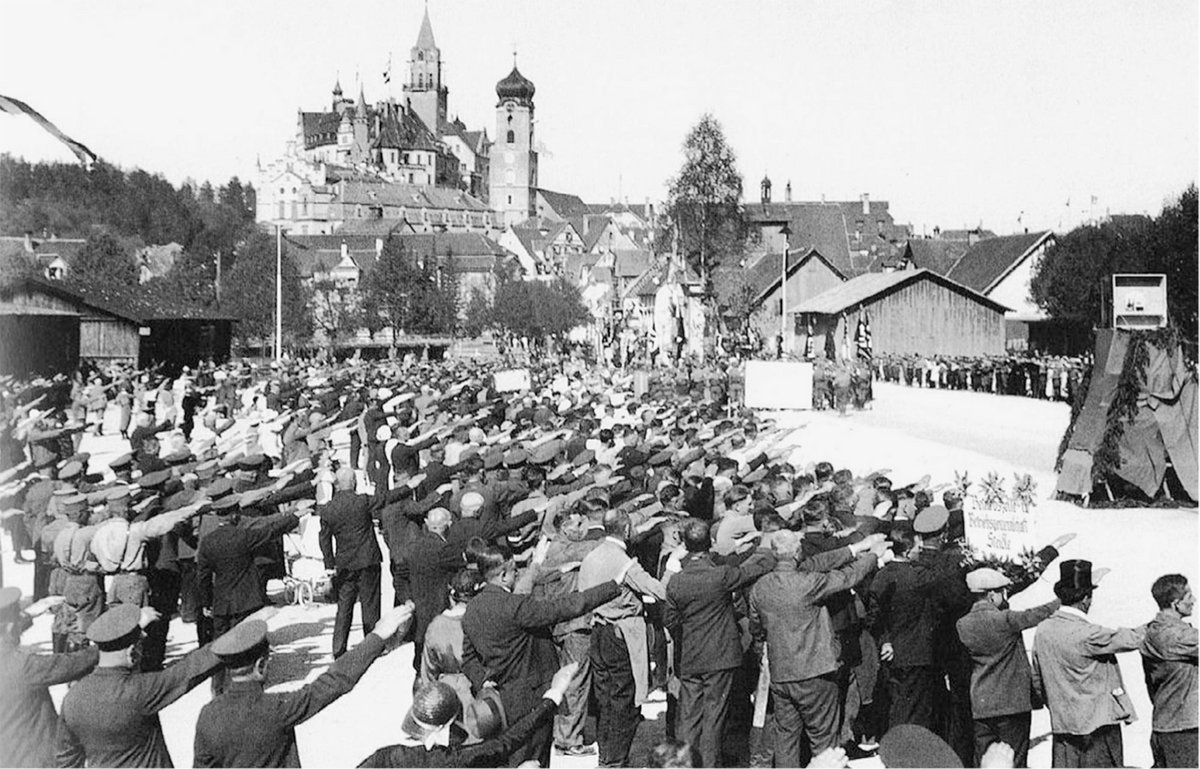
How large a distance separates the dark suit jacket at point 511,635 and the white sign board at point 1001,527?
126 inches

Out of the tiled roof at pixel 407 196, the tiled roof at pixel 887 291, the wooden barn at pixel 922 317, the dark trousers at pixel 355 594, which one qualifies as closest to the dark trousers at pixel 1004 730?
the dark trousers at pixel 355 594

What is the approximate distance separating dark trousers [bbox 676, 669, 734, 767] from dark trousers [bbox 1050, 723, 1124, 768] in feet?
6.55

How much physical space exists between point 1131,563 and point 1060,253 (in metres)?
51.0

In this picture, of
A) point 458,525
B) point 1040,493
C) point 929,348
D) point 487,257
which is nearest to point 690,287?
point 929,348

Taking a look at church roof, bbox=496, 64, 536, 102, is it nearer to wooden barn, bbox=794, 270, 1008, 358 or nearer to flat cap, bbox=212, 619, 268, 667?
wooden barn, bbox=794, 270, 1008, 358

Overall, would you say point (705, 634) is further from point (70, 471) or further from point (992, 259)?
point (992, 259)

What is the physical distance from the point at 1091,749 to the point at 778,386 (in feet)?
93.0

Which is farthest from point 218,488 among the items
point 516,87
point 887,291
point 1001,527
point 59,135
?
point 516,87

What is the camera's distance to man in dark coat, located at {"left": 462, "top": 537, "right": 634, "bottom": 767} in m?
7.55

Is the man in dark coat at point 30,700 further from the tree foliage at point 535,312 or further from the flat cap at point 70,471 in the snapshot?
the tree foliage at point 535,312

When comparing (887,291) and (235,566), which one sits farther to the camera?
(887,291)

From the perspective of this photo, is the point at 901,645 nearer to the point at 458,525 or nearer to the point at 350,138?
the point at 458,525

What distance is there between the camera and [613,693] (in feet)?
28.9

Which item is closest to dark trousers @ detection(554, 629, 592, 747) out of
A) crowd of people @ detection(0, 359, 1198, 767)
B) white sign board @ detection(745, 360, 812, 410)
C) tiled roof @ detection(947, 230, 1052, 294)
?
crowd of people @ detection(0, 359, 1198, 767)
